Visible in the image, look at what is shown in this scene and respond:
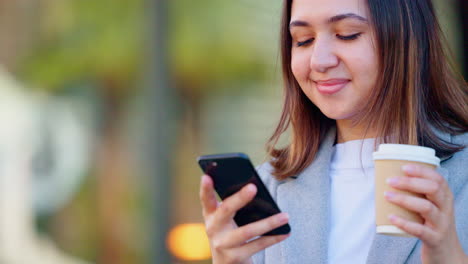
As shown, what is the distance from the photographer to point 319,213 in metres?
1.81

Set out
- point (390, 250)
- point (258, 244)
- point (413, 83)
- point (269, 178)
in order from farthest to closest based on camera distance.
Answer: point (269, 178)
point (413, 83)
point (390, 250)
point (258, 244)

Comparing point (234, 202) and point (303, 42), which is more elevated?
point (303, 42)

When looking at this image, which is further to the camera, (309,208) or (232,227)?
(309,208)

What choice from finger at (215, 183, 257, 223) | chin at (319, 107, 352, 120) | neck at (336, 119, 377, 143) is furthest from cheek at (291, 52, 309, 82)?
A: finger at (215, 183, 257, 223)

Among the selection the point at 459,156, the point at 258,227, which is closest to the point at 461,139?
the point at 459,156

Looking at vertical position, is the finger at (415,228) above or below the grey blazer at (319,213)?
above

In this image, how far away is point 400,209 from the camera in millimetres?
1320

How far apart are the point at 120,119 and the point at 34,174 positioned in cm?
72

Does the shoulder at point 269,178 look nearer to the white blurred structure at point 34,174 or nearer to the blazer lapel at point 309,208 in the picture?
the blazer lapel at point 309,208

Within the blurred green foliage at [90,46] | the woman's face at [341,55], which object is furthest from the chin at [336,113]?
the blurred green foliage at [90,46]

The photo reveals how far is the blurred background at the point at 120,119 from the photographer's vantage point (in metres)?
4.72

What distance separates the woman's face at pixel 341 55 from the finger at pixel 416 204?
473 mm

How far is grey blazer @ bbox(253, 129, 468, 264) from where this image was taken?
1.65m

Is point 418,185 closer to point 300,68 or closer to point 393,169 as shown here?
point 393,169
